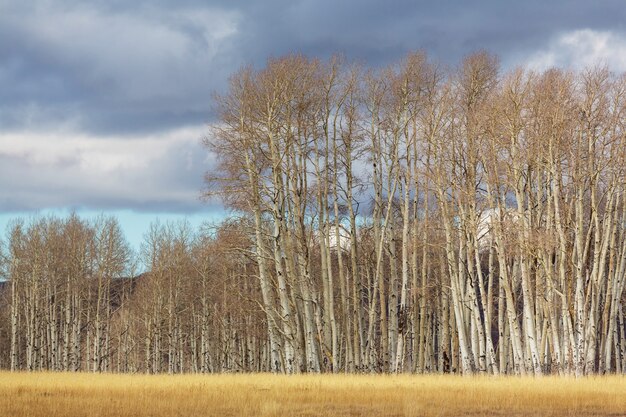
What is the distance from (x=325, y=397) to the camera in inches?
734

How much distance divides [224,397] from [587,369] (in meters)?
11.9

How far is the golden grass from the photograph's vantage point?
16719 mm

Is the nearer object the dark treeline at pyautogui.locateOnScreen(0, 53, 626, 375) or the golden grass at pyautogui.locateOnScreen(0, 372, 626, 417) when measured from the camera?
the golden grass at pyautogui.locateOnScreen(0, 372, 626, 417)

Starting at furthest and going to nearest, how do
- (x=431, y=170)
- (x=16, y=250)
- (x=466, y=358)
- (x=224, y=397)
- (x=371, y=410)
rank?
(x=16, y=250)
(x=431, y=170)
(x=466, y=358)
(x=224, y=397)
(x=371, y=410)

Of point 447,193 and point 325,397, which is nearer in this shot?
point 325,397

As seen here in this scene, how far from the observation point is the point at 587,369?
24.0 meters

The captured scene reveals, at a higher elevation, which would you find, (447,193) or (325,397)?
(447,193)

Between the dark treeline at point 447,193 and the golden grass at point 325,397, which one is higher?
the dark treeline at point 447,193

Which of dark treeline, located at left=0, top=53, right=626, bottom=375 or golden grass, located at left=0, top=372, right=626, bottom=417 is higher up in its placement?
dark treeline, located at left=0, top=53, right=626, bottom=375

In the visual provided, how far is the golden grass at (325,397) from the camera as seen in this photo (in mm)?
16719

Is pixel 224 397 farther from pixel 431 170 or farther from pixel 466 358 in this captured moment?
pixel 431 170

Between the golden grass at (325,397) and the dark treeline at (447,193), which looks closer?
the golden grass at (325,397)

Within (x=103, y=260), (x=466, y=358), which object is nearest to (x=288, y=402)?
(x=466, y=358)

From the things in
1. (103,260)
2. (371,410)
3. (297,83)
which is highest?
(297,83)
